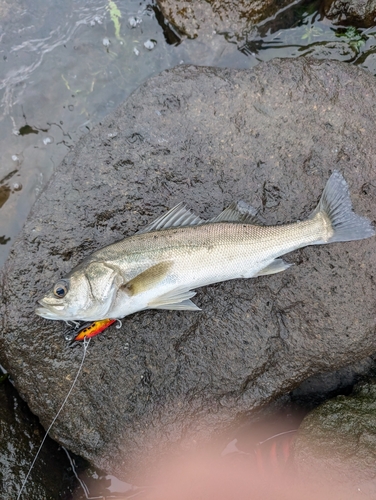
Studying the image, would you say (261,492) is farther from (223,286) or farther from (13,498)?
(13,498)

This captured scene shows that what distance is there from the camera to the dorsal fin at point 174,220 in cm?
422

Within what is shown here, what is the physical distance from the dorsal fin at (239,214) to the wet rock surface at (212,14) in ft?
7.64

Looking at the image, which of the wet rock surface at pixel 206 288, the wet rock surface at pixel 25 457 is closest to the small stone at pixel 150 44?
the wet rock surface at pixel 206 288

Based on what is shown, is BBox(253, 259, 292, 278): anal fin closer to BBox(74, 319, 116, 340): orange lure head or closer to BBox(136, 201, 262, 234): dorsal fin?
BBox(136, 201, 262, 234): dorsal fin

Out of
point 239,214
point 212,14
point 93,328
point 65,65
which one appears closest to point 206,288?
point 239,214

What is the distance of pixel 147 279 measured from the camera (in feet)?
A: 13.4

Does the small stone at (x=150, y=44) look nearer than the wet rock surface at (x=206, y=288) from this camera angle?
No

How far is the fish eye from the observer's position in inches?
154

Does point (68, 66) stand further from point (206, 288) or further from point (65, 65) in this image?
point (206, 288)

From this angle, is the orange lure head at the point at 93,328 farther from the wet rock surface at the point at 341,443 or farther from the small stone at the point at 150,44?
the small stone at the point at 150,44

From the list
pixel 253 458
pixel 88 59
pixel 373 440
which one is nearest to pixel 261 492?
pixel 253 458

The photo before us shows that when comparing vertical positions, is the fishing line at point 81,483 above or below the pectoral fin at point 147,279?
below

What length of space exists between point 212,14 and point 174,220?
2718mm

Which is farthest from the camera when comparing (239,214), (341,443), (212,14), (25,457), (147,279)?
(212,14)
